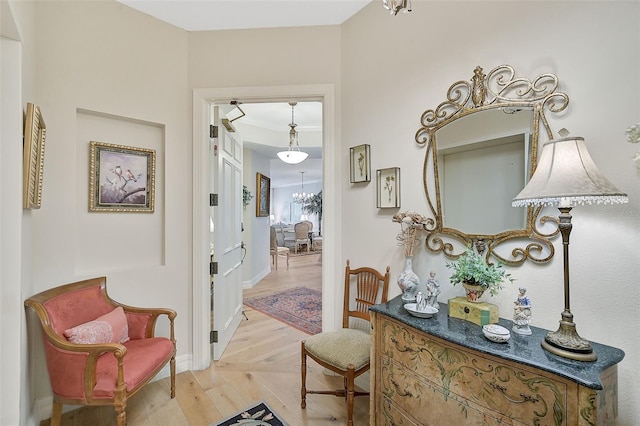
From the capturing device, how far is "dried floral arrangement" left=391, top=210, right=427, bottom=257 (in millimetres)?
1725

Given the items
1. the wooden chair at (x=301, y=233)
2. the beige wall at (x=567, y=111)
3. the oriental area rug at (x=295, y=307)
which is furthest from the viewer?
the wooden chair at (x=301, y=233)

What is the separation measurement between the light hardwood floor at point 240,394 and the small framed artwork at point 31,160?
135 cm

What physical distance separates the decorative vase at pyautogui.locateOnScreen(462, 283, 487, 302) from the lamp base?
0.31m

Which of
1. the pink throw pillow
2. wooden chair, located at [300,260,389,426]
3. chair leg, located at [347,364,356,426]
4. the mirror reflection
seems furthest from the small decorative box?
the pink throw pillow

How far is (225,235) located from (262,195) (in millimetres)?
2801

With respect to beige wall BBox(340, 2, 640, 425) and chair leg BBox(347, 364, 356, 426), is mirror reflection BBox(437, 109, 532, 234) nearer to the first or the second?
beige wall BBox(340, 2, 640, 425)

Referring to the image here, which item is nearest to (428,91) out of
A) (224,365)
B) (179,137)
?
(179,137)

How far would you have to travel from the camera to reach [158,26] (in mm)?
2289

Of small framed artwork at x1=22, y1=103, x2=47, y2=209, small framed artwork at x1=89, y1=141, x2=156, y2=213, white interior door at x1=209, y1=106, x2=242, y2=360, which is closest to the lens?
small framed artwork at x1=22, y1=103, x2=47, y2=209

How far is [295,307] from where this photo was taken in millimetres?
4102

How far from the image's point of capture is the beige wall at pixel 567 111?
1.12m

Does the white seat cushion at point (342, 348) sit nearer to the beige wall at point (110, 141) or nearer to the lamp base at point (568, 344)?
the lamp base at point (568, 344)

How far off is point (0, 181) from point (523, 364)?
2.38 m

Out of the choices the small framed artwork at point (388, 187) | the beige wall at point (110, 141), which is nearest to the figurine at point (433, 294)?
the small framed artwork at point (388, 187)
